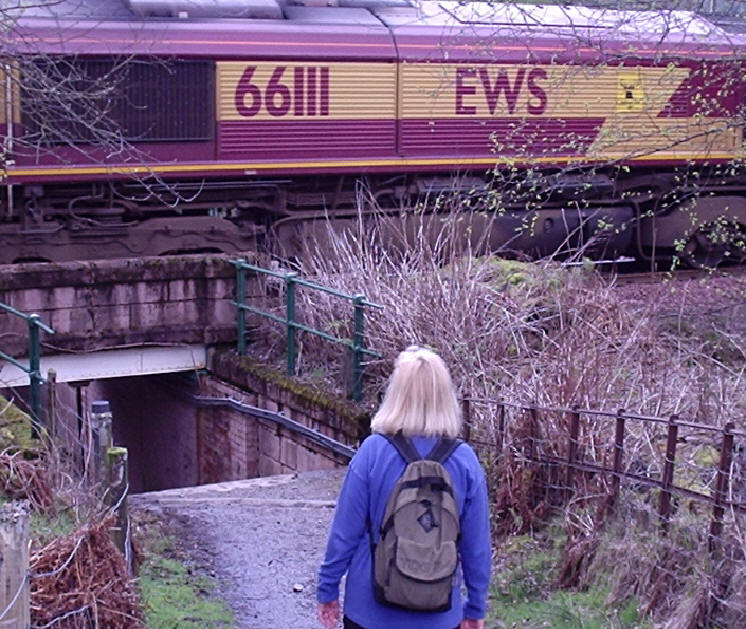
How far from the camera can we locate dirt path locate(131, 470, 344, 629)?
6379 millimetres

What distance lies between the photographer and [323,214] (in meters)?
14.5

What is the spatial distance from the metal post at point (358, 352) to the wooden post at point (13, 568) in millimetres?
5460

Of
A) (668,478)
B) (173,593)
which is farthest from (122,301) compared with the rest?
(668,478)

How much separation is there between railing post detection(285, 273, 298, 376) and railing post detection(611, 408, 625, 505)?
4.21 m

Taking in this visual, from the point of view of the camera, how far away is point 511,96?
1513 centimetres

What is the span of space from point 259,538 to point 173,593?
3.55 feet

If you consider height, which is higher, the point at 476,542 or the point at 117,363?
the point at 476,542

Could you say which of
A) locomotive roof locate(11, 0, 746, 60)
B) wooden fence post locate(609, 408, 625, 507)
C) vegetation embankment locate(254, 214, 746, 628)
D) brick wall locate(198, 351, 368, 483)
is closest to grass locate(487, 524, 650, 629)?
vegetation embankment locate(254, 214, 746, 628)

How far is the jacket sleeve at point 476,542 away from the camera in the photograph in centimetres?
409

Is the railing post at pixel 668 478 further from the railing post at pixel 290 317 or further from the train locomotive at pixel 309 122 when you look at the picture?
the train locomotive at pixel 309 122

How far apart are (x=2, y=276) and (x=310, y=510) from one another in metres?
4.16

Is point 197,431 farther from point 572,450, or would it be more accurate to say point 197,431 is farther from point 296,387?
point 572,450

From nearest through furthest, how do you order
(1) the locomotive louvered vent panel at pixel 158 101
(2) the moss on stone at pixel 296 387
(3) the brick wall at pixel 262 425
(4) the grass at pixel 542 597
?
(4) the grass at pixel 542 597, (2) the moss on stone at pixel 296 387, (3) the brick wall at pixel 262 425, (1) the locomotive louvered vent panel at pixel 158 101

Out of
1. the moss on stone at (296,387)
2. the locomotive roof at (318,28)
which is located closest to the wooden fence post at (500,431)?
the moss on stone at (296,387)
